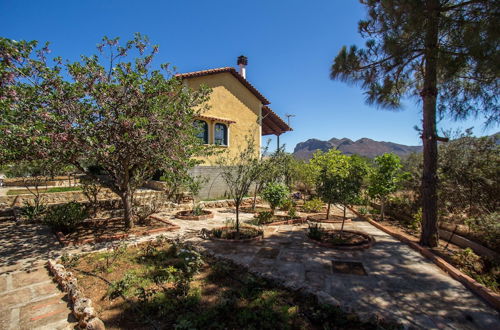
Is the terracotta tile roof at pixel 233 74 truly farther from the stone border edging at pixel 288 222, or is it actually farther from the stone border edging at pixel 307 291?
the stone border edging at pixel 307 291

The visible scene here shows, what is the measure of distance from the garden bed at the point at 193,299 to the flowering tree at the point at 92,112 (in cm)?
274

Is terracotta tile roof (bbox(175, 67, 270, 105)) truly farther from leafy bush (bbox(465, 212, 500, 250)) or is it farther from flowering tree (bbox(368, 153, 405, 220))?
leafy bush (bbox(465, 212, 500, 250))

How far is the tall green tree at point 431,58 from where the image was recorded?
5098mm

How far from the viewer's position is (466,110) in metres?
6.50

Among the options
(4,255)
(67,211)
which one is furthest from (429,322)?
(67,211)

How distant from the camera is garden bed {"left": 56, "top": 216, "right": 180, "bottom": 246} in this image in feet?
23.5

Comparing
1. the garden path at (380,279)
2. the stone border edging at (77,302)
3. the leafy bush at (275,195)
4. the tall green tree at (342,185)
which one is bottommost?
the garden path at (380,279)

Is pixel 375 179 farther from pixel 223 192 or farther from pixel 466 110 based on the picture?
pixel 223 192

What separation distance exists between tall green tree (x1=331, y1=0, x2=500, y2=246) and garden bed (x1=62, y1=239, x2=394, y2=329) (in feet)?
16.5

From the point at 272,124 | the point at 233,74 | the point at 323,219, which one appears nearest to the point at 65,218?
the point at 323,219

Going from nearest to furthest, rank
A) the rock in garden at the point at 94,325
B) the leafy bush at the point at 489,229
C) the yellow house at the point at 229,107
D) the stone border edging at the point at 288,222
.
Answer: the rock in garden at the point at 94,325, the leafy bush at the point at 489,229, the stone border edging at the point at 288,222, the yellow house at the point at 229,107

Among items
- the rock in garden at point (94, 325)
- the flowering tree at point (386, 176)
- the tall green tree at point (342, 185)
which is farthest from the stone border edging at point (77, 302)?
the flowering tree at point (386, 176)

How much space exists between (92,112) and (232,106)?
496 inches

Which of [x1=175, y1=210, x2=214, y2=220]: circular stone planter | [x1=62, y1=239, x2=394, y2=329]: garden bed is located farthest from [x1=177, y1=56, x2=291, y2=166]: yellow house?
[x1=62, y1=239, x2=394, y2=329]: garden bed
